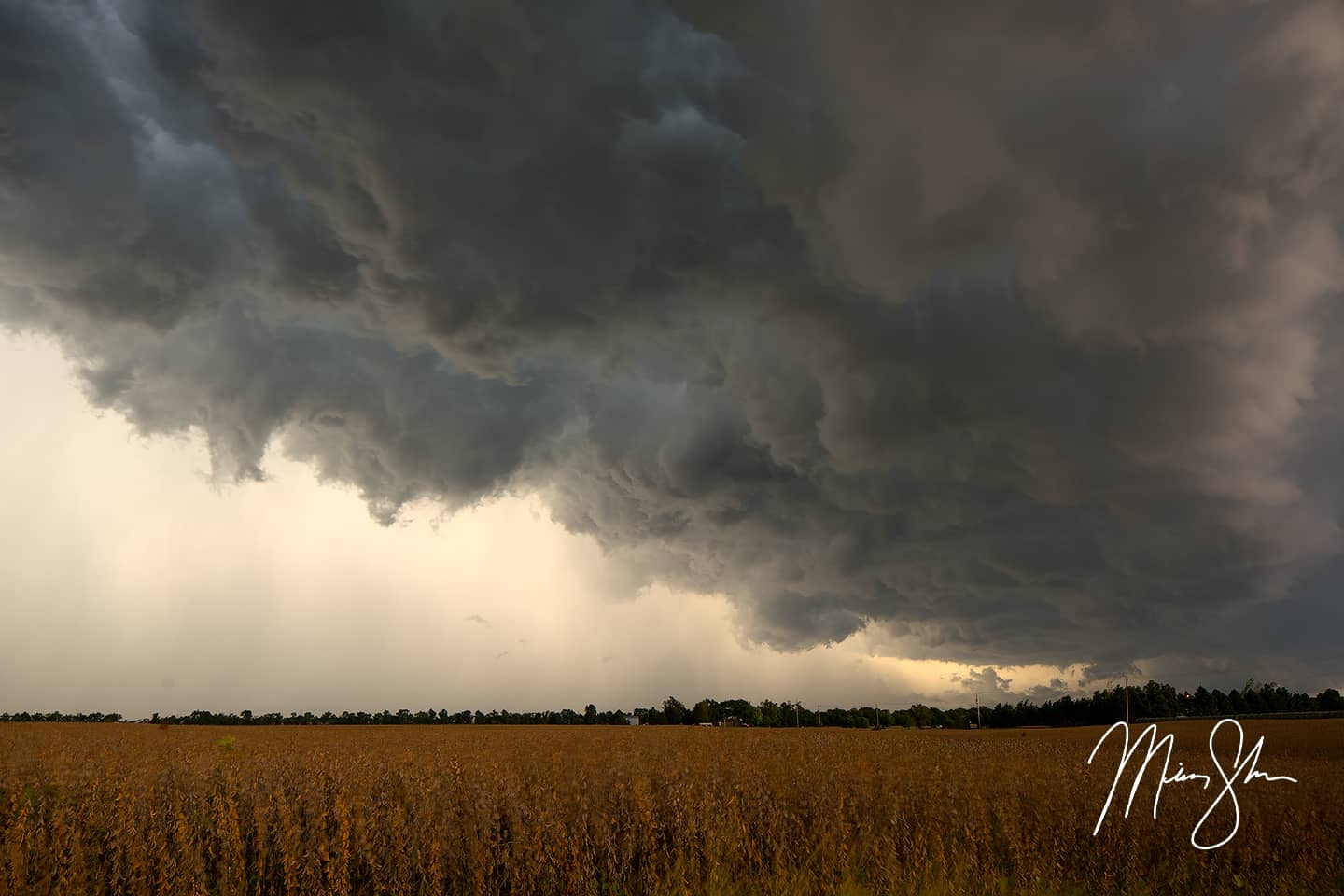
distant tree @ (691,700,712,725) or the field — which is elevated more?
the field

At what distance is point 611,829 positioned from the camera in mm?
17203

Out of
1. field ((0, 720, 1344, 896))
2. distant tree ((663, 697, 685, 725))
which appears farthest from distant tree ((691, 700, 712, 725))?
field ((0, 720, 1344, 896))

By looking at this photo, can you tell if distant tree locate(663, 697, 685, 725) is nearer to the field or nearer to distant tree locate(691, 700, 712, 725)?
distant tree locate(691, 700, 712, 725)

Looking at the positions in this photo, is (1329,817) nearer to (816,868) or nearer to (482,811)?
(816,868)

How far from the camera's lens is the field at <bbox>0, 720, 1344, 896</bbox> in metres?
15.7

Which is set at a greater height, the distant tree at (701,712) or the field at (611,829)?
the field at (611,829)

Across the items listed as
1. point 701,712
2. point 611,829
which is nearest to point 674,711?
point 701,712

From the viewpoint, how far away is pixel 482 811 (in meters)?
16.5

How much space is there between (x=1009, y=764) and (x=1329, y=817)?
318 inches

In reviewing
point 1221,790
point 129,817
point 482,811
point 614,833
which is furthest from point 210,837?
point 1221,790

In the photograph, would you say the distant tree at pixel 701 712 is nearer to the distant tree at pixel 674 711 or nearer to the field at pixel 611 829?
the distant tree at pixel 674 711

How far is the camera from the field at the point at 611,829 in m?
15.7

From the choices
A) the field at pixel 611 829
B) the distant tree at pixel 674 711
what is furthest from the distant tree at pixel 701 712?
the field at pixel 611 829

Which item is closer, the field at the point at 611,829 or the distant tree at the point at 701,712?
the field at the point at 611,829
